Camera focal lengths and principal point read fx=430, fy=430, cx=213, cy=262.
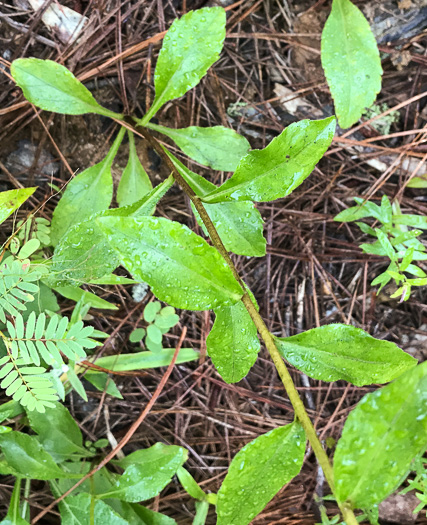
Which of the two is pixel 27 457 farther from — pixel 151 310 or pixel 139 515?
pixel 151 310

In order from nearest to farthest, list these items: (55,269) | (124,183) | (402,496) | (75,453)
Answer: (55,269) → (124,183) → (75,453) → (402,496)

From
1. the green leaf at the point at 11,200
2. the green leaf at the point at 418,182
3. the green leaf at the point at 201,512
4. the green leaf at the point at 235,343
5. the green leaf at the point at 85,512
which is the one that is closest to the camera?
the green leaf at the point at 235,343

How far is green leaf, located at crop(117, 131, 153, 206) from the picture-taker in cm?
169

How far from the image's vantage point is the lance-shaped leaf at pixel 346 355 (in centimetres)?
108

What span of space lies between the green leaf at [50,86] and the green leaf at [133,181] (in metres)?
0.24

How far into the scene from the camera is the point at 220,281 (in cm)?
99

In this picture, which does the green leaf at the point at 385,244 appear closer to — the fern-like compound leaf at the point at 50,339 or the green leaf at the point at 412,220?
the green leaf at the point at 412,220

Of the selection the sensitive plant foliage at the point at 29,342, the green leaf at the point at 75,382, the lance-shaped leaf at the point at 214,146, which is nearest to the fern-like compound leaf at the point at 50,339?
the sensitive plant foliage at the point at 29,342

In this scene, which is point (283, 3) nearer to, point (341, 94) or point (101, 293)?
point (341, 94)

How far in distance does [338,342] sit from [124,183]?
3.39ft

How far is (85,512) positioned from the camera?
1.55m

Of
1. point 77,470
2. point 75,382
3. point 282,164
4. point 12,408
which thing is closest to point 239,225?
point 282,164

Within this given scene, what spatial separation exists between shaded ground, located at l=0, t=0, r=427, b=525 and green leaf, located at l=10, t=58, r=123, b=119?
0.23 metres

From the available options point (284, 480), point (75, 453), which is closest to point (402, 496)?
point (284, 480)
